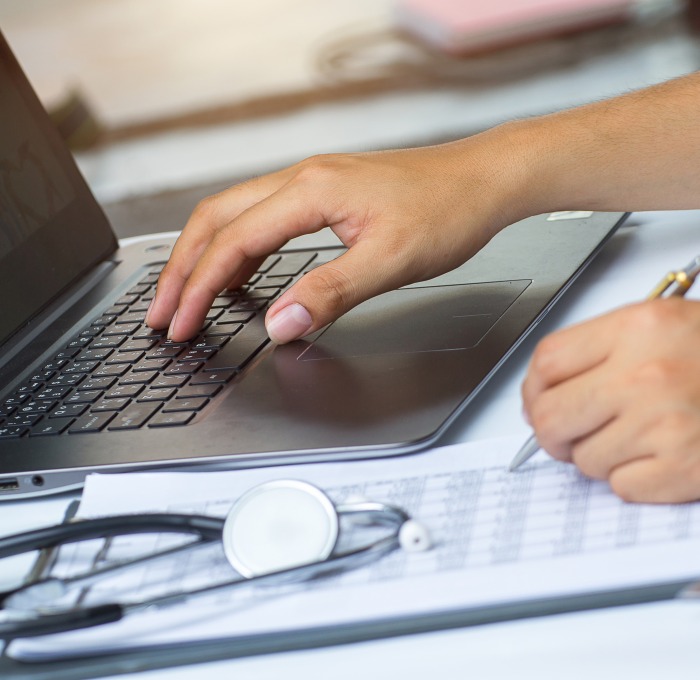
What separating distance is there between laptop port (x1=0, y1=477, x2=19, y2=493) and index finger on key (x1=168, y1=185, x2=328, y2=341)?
0.61ft

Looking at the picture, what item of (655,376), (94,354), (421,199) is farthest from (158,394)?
(655,376)

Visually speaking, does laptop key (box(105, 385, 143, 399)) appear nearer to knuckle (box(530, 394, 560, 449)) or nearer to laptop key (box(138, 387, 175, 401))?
laptop key (box(138, 387, 175, 401))

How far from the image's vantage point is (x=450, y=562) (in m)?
0.45

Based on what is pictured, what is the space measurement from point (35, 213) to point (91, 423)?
35 cm

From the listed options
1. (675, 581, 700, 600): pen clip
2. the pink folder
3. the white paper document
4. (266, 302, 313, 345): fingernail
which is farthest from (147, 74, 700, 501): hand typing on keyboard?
the pink folder

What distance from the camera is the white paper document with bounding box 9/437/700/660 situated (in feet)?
1.39

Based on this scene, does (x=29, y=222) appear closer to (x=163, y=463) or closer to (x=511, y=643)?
(x=163, y=463)

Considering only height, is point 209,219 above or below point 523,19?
above

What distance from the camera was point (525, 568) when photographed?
1.42ft

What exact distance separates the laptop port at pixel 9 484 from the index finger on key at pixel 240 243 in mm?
185

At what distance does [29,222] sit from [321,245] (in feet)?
0.85

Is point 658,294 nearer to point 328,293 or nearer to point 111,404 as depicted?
point 328,293

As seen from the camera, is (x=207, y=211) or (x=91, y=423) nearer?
(x=91, y=423)

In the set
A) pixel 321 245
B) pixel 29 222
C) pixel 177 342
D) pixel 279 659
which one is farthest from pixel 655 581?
pixel 29 222
